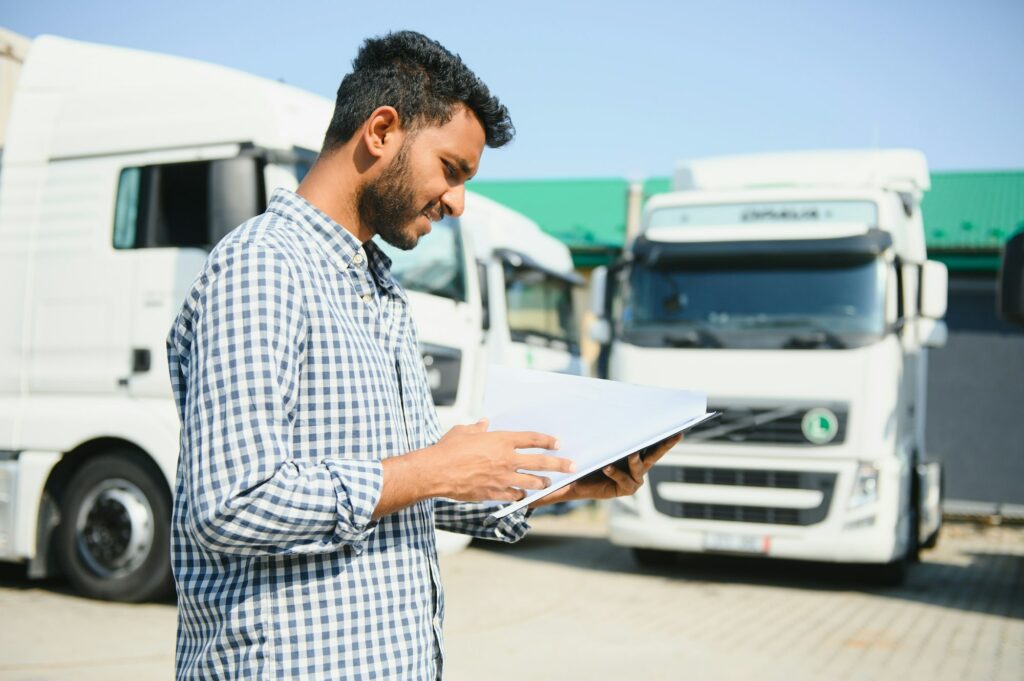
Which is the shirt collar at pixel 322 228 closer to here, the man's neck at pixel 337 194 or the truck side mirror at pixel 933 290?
the man's neck at pixel 337 194

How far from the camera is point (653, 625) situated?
6.95 m

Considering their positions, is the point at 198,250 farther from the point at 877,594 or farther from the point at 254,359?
the point at 877,594

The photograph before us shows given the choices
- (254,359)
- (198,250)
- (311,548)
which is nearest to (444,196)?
(254,359)

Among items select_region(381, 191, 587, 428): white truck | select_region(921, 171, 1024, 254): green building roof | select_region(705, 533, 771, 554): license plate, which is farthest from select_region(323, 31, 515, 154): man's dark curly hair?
select_region(921, 171, 1024, 254): green building roof

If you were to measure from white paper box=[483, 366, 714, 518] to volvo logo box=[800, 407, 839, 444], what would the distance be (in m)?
6.70

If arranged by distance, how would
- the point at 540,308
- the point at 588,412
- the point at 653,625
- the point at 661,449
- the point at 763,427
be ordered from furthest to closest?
the point at 540,308 < the point at 763,427 < the point at 653,625 < the point at 661,449 < the point at 588,412

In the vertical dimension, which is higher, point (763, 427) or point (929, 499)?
point (763, 427)

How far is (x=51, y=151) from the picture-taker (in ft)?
22.7

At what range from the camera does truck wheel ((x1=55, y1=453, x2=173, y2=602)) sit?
256 inches

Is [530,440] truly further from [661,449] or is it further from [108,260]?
[108,260]

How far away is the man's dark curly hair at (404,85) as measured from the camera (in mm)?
1814

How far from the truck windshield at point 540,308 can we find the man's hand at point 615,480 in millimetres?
7921

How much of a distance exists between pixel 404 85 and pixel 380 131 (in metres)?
0.09

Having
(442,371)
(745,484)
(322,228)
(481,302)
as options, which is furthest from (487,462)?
(745,484)
